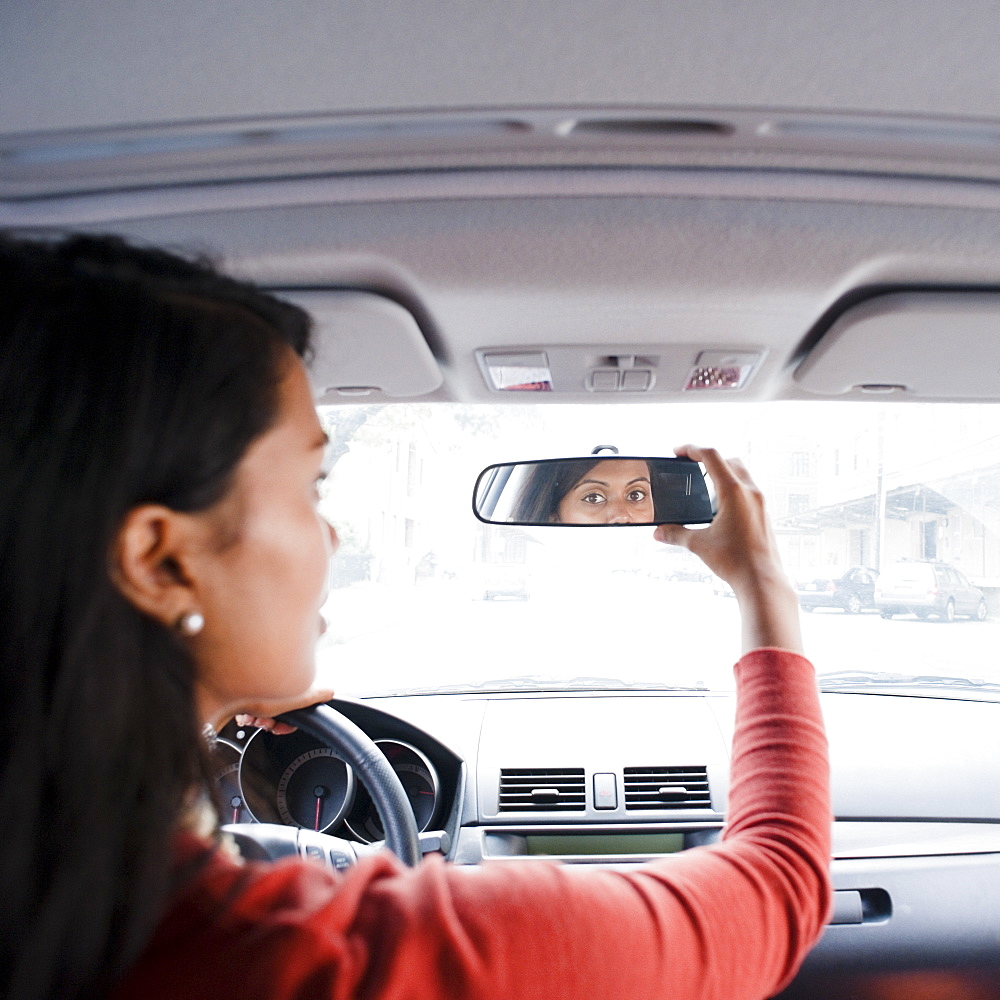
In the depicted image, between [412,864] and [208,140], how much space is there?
186cm

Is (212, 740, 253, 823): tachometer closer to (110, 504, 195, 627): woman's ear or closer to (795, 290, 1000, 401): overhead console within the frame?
(110, 504, 195, 627): woman's ear

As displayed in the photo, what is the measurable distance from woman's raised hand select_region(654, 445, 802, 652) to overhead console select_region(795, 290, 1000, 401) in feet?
1.82

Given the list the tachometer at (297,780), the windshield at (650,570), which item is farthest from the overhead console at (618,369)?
the tachometer at (297,780)

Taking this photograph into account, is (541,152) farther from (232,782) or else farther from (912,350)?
(232,782)

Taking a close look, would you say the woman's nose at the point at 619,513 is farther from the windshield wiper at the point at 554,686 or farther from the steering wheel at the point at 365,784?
the windshield wiper at the point at 554,686

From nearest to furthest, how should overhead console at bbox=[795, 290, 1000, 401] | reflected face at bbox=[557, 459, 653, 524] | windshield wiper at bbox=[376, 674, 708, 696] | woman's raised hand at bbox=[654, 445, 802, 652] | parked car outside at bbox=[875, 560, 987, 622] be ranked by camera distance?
woman's raised hand at bbox=[654, 445, 802, 652] → overhead console at bbox=[795, 290, 1000, 401] → reflected face at bbox=[557, 459, 653, 524] → parked car outside at bbox=[875, 560, 987, 622] → windshield wiper at bbox=[376, 674, 708, 696]

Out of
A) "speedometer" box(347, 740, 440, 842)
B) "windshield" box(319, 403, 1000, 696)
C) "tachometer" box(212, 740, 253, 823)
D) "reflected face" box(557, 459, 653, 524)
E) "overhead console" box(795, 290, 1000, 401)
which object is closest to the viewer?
"overhead console" box(795, 290, 1000, 401)

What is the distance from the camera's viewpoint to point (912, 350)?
80.4 inches

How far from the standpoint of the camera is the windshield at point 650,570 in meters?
3.14

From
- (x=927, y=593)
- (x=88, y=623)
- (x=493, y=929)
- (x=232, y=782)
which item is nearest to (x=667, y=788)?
(x=927, y=593)

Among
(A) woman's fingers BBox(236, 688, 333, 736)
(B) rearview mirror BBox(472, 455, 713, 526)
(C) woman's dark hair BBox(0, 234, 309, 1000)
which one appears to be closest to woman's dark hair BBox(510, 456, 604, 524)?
(B) rearview mirror BBox(472, 455, 713, 526)

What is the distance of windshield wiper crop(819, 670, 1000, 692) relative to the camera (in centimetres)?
345

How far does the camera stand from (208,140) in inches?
59.6

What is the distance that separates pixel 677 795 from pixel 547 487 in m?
1.57
